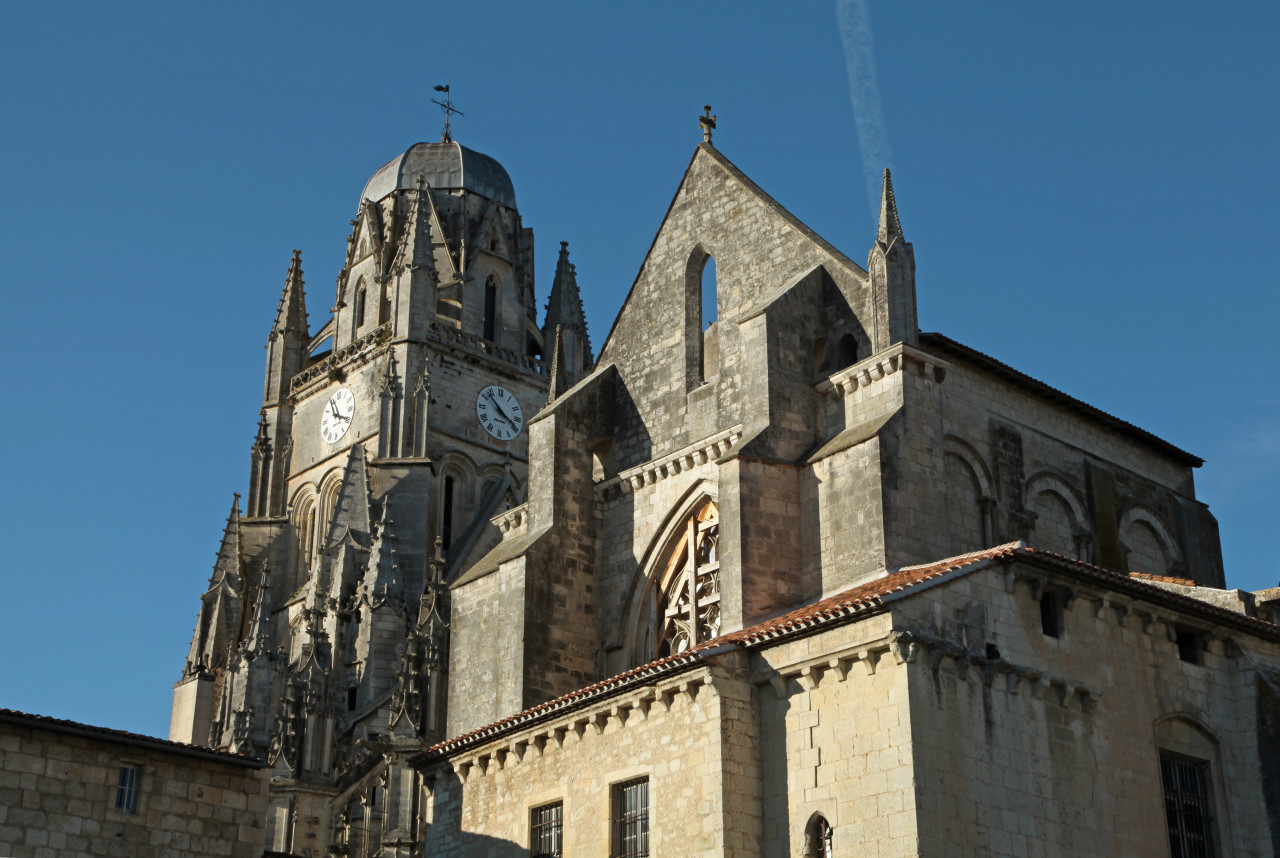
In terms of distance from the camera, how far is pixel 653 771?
67.6ft

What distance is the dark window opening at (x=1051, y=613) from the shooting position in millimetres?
20156

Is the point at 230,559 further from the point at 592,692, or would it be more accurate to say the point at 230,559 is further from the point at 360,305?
the point at 592,692

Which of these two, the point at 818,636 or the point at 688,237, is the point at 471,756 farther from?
the point at 688,237

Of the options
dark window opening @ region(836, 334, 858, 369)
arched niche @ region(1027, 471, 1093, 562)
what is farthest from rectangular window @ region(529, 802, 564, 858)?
arched niche @ region(1027, 471, 1093, 562)

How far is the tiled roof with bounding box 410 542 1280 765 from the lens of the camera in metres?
19.1

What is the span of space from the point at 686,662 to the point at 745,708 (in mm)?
917

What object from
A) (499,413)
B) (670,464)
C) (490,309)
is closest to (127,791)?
(670,464)

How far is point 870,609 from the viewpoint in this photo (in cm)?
1875

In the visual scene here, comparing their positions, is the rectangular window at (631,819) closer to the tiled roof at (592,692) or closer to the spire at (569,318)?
the tiled roof at (592,692)

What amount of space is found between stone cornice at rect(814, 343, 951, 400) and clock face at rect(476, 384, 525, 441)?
28.8 meters

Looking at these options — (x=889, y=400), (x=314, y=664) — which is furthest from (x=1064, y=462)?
(x=314, y=664)

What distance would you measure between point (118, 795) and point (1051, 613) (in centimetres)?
1194

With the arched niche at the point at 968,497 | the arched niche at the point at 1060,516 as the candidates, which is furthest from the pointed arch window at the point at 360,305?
the arched niche at the point at 968,497

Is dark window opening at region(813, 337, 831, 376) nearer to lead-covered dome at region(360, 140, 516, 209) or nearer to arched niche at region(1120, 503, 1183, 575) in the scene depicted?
arched niche at region(1120, 503, 1183, 575)
